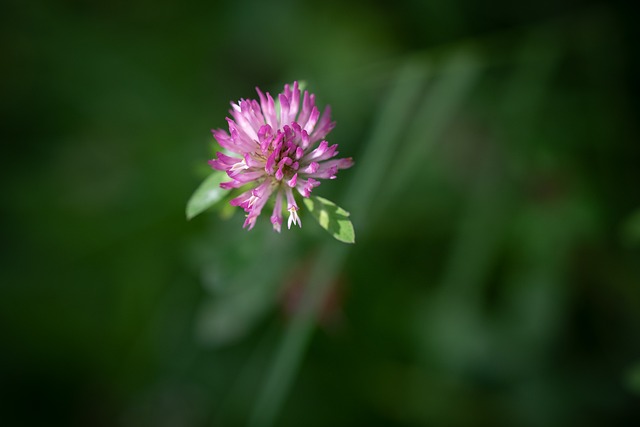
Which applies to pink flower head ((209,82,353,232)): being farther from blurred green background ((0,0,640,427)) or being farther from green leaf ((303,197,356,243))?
blurred green background ((0,0,640,427))

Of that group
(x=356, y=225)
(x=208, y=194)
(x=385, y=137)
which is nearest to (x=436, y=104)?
(x=385, y=137)

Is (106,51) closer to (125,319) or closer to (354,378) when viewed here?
(125,319)

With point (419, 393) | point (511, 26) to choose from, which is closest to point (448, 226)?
point (419, 393)

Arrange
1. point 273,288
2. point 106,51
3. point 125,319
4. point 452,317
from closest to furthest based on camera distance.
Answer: point 273,288
point 452,317
point 125,319
point 106,51

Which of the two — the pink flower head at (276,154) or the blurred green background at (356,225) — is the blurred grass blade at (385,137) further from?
the pink flower head at (276,154)

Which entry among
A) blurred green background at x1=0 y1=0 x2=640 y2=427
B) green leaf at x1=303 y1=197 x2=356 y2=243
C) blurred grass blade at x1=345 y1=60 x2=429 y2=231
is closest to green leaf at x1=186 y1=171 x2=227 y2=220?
green leaf at x1=303 y1=197 x2=356 y2=243

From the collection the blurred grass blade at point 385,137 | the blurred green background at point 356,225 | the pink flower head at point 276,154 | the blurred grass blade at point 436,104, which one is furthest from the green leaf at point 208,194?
the blurred grass blade at point 436,104

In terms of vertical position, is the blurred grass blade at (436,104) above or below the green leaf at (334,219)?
above
